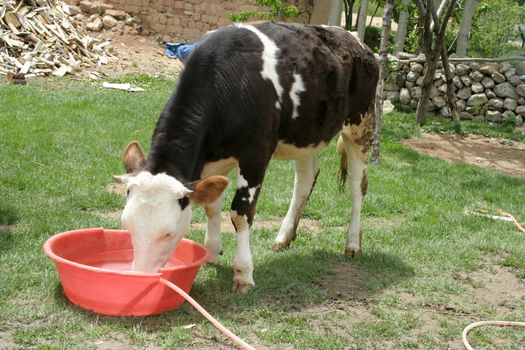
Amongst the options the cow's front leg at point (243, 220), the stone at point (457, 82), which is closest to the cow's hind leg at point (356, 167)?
the cow's front leg at point (243, 220)

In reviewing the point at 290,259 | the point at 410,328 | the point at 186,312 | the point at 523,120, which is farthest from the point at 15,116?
the point at 523,120

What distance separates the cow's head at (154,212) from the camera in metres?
4.11

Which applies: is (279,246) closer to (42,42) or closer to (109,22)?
(42,42)

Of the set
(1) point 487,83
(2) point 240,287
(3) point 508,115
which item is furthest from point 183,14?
(2) point 240,287

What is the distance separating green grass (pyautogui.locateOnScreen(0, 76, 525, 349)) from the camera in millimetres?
4215

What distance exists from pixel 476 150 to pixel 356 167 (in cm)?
726

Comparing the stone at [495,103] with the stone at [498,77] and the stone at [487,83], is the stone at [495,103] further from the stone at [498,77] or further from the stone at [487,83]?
the stone at [498,77]

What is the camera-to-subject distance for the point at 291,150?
5441mm

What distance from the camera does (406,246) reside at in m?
6.41

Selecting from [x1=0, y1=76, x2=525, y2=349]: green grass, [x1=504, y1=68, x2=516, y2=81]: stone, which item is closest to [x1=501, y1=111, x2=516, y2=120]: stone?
[x1=504, y1=68, x2=516, y2=81]: stone

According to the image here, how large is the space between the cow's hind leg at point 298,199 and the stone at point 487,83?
35.4 feet

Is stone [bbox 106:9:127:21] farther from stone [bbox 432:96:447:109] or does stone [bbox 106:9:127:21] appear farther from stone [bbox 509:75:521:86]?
stone [bbox 509:75:521:86]

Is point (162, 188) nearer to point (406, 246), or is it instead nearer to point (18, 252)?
point (18, 252)

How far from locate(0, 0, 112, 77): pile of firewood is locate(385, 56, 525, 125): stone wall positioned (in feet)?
24.2
